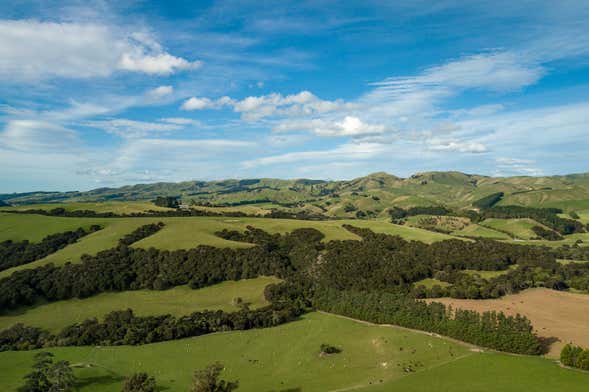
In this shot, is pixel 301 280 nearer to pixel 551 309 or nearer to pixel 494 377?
pixel 494 377

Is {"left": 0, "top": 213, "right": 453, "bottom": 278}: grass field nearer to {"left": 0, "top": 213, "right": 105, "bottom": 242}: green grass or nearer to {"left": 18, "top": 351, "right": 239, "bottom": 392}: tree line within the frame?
{"left": 0, "top": 213, "right": 105, "bottom": 242}: green grass

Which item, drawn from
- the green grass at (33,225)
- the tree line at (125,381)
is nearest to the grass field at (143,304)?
the tree line at (125,381)

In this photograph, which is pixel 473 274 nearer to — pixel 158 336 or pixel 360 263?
pixel 360 263

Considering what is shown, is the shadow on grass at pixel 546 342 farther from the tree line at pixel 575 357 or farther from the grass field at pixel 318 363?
the tree line at pixel 575 357

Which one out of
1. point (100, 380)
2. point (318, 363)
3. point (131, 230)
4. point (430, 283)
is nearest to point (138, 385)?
point (100, 380)

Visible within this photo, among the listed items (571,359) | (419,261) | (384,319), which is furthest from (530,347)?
A: (419,261)

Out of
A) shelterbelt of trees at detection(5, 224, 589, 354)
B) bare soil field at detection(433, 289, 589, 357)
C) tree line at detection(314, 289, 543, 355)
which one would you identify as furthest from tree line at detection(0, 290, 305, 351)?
bare soil field at detection(433, 289, 589, 357)

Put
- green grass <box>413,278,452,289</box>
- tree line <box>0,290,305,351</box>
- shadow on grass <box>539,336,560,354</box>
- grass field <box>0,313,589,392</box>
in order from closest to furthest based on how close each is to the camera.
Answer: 1. grass field <box>0,313,589,392</box>
2. shadow on grass <box>539,336,560,354</box>
3. tree line <box>0,290,305,351</box>
4. green grass <box>413,278,452,289</box>
